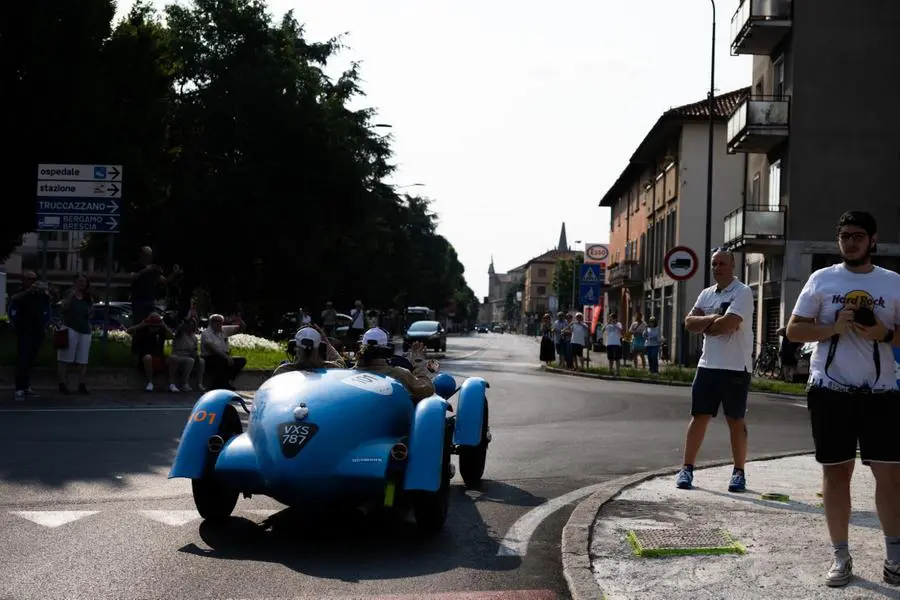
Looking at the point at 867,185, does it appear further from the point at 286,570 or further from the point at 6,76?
the point at 286,570

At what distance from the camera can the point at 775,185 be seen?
37.4 metres

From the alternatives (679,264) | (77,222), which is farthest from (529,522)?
(679,264)

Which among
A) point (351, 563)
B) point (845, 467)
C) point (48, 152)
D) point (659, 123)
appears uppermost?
point (659, 123)

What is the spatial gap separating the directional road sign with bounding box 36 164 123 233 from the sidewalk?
12782 mm

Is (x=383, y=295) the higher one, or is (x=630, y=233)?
(x=630, y=233)

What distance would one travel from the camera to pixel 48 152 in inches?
1097

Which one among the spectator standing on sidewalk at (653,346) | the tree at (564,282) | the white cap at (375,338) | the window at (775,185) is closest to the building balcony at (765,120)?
the window at (775,185)

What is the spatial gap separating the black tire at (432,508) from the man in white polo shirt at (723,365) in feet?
7.92

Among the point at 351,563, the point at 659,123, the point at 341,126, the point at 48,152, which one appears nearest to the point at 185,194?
the point at 341,126

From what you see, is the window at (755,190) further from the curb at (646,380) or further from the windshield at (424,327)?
the windshield at (424,327)

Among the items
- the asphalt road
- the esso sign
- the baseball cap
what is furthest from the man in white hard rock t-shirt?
the esso sign

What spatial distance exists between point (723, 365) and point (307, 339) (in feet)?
10.5

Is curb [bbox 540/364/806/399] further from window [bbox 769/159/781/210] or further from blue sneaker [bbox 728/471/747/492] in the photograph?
blue sneaker [bbox 728/471/747/492]

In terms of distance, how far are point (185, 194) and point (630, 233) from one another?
3524cm
